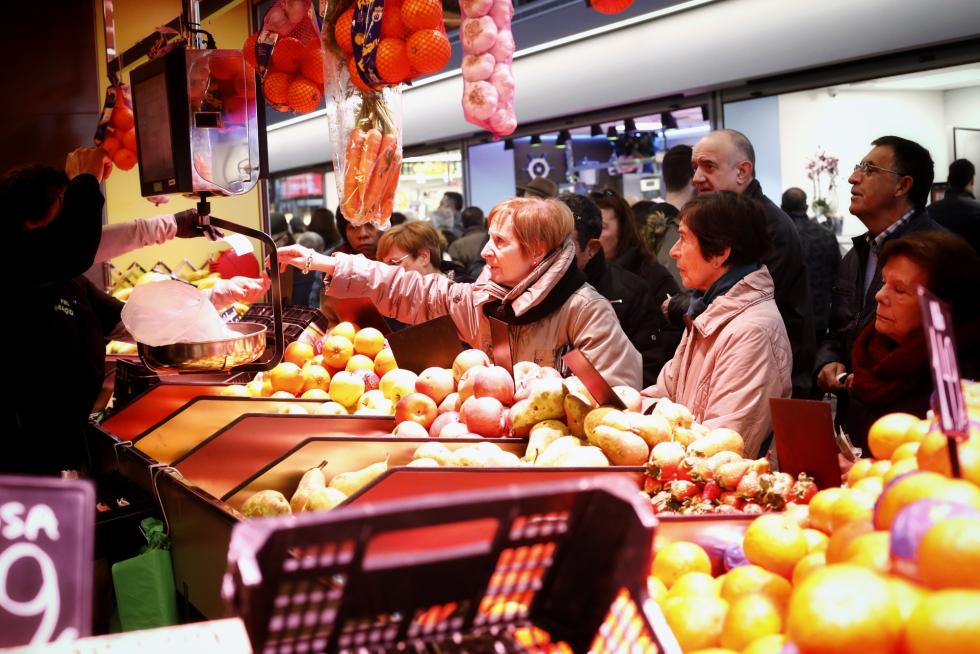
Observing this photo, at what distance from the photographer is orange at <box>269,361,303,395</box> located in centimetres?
345

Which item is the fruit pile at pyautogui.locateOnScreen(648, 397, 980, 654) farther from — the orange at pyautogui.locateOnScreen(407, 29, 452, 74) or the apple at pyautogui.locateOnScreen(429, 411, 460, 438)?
the orange at pyautogui.locateOnScreen(407, 29, 452, 74)

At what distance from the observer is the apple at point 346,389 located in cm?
329

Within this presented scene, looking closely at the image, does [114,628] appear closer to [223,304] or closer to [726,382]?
[223,304]

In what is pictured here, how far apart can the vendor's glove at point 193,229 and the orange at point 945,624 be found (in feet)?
7.53

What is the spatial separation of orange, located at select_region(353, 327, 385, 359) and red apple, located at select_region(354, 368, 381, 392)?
0.46ft

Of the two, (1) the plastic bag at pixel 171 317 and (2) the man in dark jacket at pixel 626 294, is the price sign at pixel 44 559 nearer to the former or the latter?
(1) the plastic bag at pixel 171 317

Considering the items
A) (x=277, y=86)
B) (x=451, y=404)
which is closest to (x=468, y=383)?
(x=451, y=404)

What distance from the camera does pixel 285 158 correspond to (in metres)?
12.6

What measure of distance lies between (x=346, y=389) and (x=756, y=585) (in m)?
2.19

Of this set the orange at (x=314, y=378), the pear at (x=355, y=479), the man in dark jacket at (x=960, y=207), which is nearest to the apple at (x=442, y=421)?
the pear at (x=355, y=479)

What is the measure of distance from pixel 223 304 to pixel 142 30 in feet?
12.0

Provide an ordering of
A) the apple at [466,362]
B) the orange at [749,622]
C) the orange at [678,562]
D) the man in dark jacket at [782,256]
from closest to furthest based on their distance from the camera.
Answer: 1. the orange at [749,622]
2. the orange at [678,562]
3. the apple at [466,362]
4. the man in dark jacket at [782,256]

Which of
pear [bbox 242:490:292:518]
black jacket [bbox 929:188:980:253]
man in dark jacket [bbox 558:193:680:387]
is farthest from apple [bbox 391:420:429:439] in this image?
black jacket [bbox 929:188:980:253]

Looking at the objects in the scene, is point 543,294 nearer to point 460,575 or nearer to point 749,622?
point 749,622
